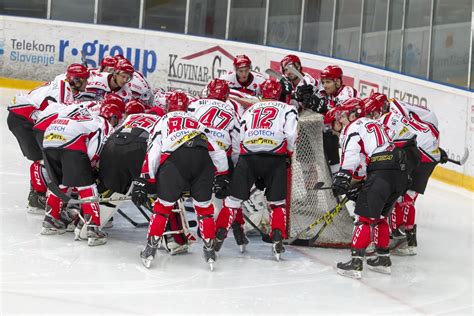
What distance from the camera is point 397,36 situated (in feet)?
33.5

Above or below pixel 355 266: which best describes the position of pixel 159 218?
above

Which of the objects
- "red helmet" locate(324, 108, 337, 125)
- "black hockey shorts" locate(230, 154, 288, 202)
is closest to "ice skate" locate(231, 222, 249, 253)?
"black hockey shorts" locate(230, 154, 288, 202)

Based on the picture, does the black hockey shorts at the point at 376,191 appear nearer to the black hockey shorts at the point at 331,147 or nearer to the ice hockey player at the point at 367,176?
the ice hockey player at the point at 367,176

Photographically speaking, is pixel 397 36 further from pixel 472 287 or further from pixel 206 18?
pixel 472 287

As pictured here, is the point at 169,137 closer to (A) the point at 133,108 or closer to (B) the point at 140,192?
(B) the point at 140,192

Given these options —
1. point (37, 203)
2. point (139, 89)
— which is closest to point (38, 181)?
point (37, 203)

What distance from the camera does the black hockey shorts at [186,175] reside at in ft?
18.8

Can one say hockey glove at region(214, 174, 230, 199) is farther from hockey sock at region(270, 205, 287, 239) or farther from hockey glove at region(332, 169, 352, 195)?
hockey glove at region(332, 169, 352, 195)

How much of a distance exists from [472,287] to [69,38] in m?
7.26

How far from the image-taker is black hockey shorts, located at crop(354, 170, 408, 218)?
585 centimetres

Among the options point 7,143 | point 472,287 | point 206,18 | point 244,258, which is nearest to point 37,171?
point 244,258

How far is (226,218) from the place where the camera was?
20.4 feet

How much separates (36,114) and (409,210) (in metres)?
2.73

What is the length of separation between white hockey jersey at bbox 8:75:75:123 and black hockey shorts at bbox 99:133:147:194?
844 millimetres
